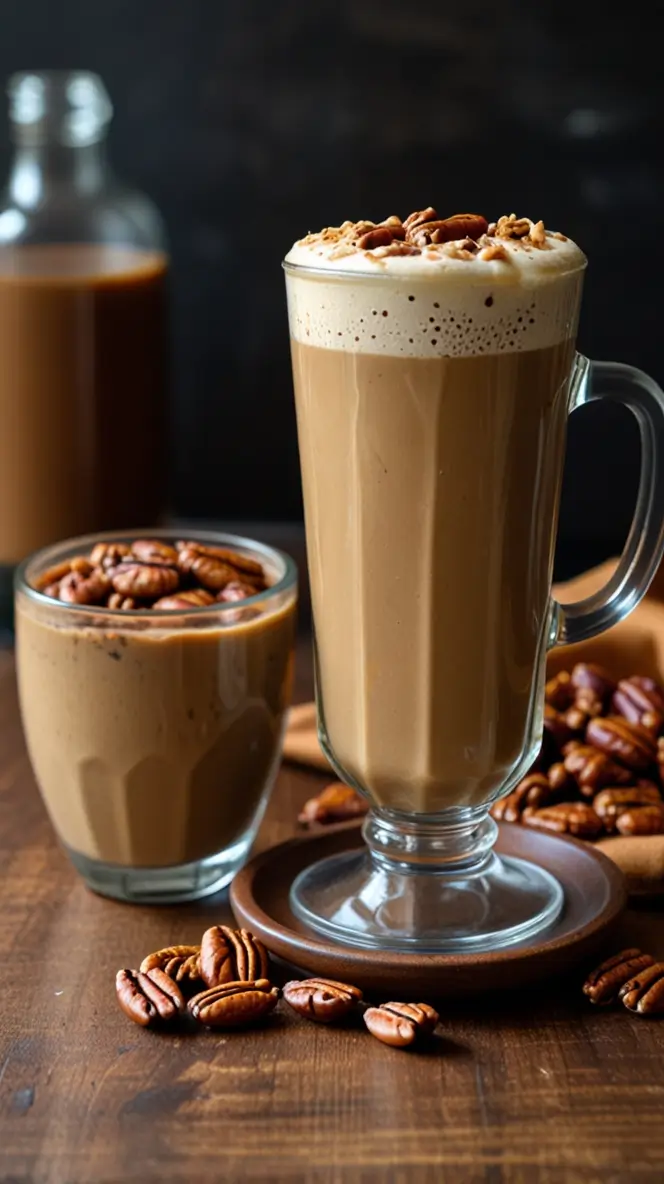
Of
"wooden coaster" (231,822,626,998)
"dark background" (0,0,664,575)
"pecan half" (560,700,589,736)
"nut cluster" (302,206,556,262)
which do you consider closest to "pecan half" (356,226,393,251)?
"nut cluster" (302,206,556,262)

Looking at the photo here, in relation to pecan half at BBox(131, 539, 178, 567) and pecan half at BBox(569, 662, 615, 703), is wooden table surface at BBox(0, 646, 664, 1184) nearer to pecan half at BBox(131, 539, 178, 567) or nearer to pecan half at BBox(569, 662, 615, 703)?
pecan half at BBox(131, 539, 178, 567)

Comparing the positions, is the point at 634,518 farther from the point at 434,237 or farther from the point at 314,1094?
the point at 314,1094

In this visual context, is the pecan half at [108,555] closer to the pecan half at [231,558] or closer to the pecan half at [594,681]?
the pecan half at [231,558]

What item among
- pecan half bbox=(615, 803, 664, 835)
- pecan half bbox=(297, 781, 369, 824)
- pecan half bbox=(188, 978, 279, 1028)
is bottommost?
pecan half bbox=(297, 781, 369, 824)

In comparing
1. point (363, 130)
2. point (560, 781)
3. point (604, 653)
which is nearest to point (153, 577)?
point (560, 781)

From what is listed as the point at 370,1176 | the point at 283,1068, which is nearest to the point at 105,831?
the point at 283,1068

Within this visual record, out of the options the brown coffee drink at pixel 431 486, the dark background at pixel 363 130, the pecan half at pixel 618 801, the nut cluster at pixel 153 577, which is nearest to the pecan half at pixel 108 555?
the nut cluster at pixel 153 577

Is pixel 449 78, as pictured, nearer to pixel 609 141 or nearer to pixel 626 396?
pixel 609 141
